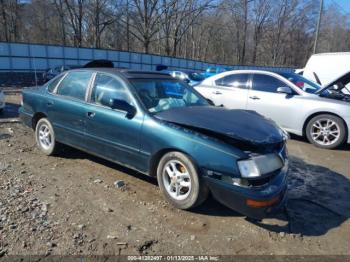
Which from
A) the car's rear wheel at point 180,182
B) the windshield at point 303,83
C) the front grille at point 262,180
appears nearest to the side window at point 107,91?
the car's rear wheel at point 180,182

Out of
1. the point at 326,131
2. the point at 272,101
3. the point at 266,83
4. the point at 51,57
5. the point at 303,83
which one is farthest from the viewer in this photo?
the point at 51,57

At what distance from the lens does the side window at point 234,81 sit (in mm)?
7887

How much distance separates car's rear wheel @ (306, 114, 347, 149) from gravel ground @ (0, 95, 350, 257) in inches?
71.9

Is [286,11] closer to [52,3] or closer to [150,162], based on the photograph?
[52,3]

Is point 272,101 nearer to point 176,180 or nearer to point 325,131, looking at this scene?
point 325,131

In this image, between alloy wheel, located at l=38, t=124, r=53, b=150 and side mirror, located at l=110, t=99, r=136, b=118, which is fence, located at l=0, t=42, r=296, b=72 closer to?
alloy wheel, located at l=38, t=124, r=53, b=150

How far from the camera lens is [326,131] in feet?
22.5

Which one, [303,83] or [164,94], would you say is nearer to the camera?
[164,94]

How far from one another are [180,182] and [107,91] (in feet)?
5.62

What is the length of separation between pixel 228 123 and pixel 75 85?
2564 mm

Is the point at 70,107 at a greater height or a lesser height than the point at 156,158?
greater

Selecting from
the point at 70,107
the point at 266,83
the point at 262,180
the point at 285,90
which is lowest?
the point at 262,180

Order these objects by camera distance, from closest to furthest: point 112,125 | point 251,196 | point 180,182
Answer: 1. point 251,196
2. point 180,182
3. point 112,125

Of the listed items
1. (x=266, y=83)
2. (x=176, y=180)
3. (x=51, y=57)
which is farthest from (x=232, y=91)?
(x=51, y=57)
